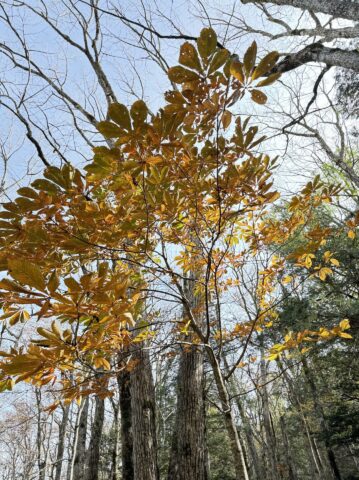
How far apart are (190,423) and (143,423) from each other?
1.61ft

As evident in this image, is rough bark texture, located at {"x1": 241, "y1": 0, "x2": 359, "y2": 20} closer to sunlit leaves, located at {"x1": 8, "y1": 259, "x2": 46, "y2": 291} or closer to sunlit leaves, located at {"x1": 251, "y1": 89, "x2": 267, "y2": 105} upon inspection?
sunlit leaves, located at {"x1": 251, "y1": 89, "x2": 267, "y2": 105}

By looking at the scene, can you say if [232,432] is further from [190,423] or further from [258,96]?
[190,423]

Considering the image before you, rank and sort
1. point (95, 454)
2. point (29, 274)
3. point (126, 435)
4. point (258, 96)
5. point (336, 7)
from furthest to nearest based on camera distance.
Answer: point (95, 454), point (126, 435), point (336, 7), point (258, 96), point (29, 274)

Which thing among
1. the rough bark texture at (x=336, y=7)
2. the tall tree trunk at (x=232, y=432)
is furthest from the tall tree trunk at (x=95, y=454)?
the rough bark texture at (x=336, y=7)

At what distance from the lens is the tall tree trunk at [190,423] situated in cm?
280

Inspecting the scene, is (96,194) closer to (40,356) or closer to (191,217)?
(191,217)

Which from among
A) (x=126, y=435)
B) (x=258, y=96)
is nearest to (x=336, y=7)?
(x=258, y=96)

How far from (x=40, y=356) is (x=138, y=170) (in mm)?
590

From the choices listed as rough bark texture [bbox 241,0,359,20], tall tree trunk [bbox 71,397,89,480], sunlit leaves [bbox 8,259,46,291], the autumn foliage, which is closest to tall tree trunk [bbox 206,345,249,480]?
the autumn foliage

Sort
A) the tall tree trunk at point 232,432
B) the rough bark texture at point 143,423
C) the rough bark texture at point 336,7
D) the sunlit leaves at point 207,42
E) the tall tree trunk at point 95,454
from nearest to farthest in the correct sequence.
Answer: the sunlit leaves at point 207,42, the tall tree trunk at point 232,432, the rough bark texture at point 336,7, the rough bark texture at point 143,423, the tall tree trunk at point 95,454

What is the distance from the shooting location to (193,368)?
326 centimetres

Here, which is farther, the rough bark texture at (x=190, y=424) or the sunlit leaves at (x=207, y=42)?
the rough bark texture at (x=190, y=424)

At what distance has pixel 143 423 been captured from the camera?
289 centimetres

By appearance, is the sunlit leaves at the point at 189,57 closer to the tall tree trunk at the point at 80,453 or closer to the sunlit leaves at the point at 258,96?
the sunlit leaves at the point at 258,96
